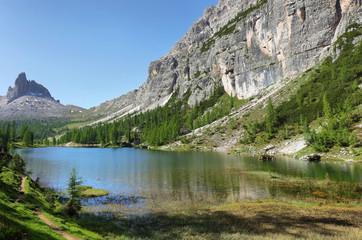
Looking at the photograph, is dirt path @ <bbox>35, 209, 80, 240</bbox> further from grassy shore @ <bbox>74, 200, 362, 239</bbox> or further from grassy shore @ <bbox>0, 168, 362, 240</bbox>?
grassy shore @ <bbox>74, 200, 362, 239</bbox>

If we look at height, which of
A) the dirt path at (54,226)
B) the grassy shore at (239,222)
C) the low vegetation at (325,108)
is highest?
the low vegetation at (325,108)

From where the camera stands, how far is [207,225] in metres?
20.6

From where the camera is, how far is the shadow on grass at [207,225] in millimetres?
18578

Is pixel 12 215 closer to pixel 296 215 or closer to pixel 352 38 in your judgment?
pixel 296 215

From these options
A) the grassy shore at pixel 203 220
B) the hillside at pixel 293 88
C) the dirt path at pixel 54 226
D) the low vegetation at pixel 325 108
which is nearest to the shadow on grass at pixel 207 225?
the grassy shore at pixel 203 220

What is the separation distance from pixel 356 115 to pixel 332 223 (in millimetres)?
75267

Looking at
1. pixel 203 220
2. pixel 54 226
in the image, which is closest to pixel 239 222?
pixel 203 220

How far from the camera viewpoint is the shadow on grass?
18578 mm

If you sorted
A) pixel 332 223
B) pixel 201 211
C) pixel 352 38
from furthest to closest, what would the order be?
pixel 352 38
pixel 201 211
pixel 332 223

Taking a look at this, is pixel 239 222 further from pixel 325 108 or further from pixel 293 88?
pixel 293 88

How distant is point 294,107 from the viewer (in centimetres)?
11531

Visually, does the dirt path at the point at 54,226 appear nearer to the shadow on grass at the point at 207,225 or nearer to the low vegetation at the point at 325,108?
the shadow on grass at the point at 207,225

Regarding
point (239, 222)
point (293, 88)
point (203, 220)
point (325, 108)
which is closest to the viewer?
point (239, 222)

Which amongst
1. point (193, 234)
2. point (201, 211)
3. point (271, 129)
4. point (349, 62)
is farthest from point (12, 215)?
point (349, 62)
